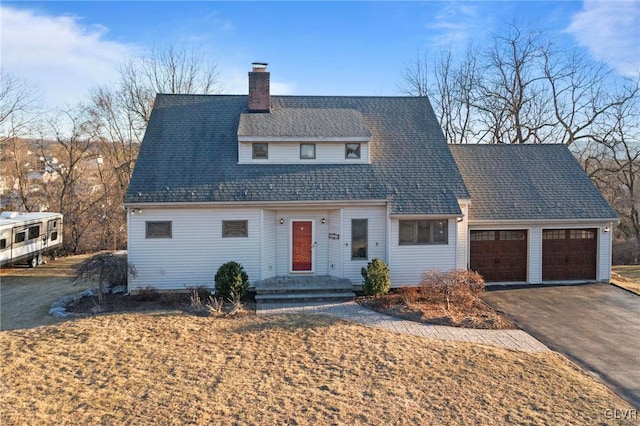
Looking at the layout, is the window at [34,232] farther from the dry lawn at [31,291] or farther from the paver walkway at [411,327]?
the paver walkway at [411,327]

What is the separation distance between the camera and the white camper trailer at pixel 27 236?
1608cm

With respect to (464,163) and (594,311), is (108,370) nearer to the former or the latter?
(594,311)

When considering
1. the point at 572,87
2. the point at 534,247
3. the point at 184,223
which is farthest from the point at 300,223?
the point at 572,87

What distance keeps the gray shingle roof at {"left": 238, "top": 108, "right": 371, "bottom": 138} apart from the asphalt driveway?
24.1 feet

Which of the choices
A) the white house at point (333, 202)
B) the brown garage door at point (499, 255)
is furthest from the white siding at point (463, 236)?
the brown garage door at point (499, 255)

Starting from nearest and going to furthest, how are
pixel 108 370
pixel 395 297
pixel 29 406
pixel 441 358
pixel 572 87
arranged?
pixel 29 406, pixel 108 370, pixel 441 358, pixel 395 297, pixel 572 87

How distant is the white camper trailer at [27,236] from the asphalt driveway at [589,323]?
17.7 metres

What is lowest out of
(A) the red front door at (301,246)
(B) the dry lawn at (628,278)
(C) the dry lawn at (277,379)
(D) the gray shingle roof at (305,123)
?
(C) the dry lawn at (277,379)

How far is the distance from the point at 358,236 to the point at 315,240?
152 cm

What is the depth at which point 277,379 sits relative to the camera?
7.32 m

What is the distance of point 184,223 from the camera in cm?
1302

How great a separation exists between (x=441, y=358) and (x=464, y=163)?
10.1 metres

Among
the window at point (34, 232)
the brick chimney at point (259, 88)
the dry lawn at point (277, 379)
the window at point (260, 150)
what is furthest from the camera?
the window at point (34, 232)

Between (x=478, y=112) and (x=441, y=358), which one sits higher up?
(x=478, y=112)
